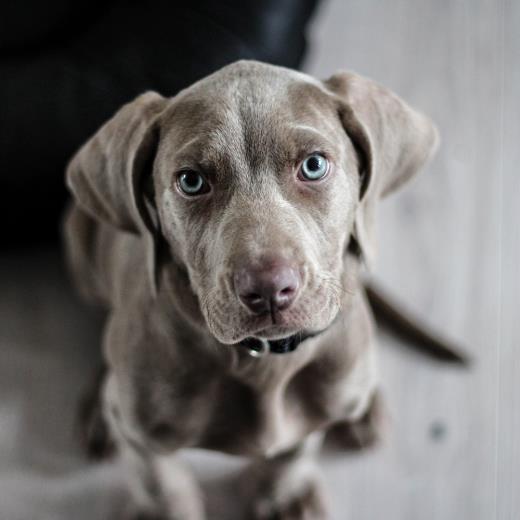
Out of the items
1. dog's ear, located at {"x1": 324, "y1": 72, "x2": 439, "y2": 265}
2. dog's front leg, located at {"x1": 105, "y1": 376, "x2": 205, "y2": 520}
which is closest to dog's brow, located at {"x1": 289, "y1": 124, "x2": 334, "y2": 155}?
dog's ear, located at {"x1": 324, "y1": 72, "x2": 439, "y2": 265}

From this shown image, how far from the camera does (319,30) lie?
284cm

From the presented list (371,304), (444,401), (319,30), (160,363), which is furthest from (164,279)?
(319,30)

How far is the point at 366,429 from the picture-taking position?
213 centimetres

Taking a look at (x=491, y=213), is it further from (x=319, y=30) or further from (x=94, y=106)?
(x=94, y=106)

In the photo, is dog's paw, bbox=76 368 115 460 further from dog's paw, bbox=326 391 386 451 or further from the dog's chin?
the dog's chin

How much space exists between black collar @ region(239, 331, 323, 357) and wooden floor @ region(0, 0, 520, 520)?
897 millimetres

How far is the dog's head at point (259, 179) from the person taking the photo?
3.91ft

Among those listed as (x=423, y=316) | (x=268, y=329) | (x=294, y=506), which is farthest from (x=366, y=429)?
(x=268, y=329)

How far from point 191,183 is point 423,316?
4.25ft

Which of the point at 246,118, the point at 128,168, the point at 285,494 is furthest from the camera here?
the point at 285,494

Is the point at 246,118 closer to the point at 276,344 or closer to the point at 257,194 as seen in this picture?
the point at 257,194

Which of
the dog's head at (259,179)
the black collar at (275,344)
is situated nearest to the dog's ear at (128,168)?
the dog's head at (259,179)

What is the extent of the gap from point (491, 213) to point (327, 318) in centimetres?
143

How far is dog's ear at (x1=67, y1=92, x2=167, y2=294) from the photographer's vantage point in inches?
53.1
